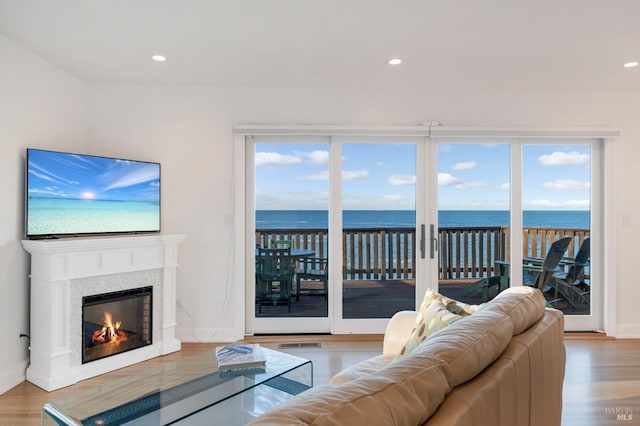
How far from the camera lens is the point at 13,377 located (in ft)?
9.25

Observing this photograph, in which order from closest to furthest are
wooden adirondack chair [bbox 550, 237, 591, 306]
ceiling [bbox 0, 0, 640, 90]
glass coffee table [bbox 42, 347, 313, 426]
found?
1. glass coffee table [bbox 42, 347, 313, 426]
2. ceiling [bbox 0, 0, 640, 90]
3. wooden adirondack chair [bbox 550, 237, 591, 306]

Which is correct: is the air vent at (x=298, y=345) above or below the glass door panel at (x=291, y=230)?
below

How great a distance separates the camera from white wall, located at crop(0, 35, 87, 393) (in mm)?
2762

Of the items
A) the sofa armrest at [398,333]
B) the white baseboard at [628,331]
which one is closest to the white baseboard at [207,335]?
the sofa armrest at [398,333]

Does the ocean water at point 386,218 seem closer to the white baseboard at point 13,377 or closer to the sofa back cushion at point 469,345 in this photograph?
the white baseboard at point 13,377

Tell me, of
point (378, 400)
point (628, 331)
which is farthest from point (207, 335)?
point (628, 331)

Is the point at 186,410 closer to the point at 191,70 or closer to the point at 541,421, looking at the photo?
the point at 541,421

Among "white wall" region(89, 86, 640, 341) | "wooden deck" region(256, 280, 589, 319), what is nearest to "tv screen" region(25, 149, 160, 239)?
"white wall" region(89, 86, 640, 341)

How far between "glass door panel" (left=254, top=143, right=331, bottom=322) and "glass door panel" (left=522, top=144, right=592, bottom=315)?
2.05m

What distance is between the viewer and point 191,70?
11.0ft

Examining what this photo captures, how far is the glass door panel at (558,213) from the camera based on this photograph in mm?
4035

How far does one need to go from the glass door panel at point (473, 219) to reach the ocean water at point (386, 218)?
0.03ft

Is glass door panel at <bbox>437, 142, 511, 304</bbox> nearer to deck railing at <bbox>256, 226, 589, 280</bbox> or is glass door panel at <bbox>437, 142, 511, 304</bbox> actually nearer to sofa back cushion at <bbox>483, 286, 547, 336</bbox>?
deck railing at <bbox>256, 226, 589, 280</bbox>

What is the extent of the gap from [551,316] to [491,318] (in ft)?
1.84
